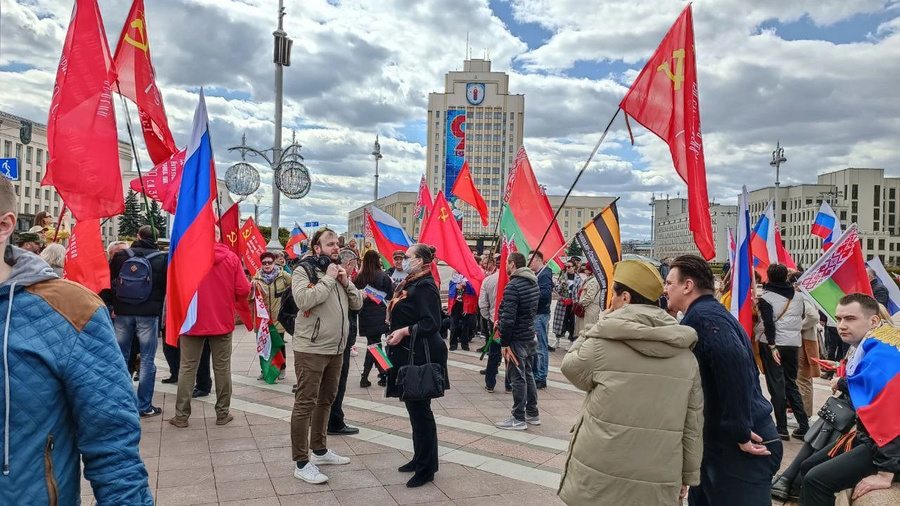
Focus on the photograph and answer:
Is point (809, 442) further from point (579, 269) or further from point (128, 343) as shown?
point (579, 269)

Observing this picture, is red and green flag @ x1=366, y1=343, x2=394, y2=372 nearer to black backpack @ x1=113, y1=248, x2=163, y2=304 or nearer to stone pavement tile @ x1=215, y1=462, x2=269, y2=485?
stone pavement tile @ x1=215, y1=462, x2=269, y2=485

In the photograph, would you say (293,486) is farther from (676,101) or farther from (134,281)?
(676,101)

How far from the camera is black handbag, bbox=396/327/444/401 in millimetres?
4734

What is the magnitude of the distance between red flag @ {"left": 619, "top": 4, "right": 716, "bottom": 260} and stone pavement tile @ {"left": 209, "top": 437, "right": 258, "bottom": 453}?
467cm

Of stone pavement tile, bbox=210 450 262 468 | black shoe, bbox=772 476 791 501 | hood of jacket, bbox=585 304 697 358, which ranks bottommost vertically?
stone pavement tile, bbox=210 450 262 468

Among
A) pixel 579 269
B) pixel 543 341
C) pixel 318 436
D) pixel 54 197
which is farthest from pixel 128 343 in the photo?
pixel 54 197

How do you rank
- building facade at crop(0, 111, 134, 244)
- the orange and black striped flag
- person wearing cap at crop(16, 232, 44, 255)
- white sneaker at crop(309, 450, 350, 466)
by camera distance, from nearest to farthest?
1. white sneaker at crop(309, 450, 350, 466)
2. person wearing cap at crop(16, 232, 44, 255)
3. the orange and black striped flag
4. building facade at crop(0, 111, 134, 244)

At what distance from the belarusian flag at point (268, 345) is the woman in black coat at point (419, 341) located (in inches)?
135

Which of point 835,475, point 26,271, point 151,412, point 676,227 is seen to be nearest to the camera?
point 26,271

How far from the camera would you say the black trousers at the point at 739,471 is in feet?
10.1

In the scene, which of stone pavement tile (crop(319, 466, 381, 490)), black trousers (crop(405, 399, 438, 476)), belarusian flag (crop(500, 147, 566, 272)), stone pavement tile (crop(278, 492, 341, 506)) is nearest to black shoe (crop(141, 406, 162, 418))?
stone pavement tile (crop(319, 466, 381, 490))

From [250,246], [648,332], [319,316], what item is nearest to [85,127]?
[319,316]

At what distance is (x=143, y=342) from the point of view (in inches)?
262

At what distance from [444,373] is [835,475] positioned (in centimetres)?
270
